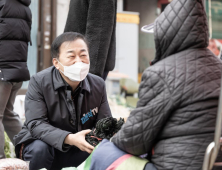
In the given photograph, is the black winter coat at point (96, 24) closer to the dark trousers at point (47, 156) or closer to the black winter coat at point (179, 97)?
the dark trousers at point (47, 156)

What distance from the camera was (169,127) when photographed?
1.46 meters

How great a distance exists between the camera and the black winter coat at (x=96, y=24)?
8.71 ft

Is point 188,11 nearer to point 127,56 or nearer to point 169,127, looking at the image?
point 169,127

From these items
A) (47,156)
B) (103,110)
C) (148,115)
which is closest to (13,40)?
(103,110)

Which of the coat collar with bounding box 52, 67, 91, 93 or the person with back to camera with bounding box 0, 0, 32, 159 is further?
the person with back to camera with bounding box 0, 0, 32, 159

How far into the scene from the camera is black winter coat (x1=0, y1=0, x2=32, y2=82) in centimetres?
275

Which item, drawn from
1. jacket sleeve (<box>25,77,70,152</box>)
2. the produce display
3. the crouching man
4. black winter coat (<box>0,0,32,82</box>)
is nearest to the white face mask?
the crouching man

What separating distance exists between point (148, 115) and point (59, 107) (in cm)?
94

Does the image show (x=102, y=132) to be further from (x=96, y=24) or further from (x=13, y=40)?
(x=13, y=40)

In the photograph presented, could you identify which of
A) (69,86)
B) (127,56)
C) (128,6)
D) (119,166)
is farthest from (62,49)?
(128,6)

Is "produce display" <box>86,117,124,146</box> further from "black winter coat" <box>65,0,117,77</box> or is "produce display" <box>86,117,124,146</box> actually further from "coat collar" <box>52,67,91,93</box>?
"black winter coat" <box>65,0,117,77</box>

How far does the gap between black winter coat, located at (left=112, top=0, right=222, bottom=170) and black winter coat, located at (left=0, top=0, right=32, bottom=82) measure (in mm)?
1536

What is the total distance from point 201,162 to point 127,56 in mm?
8257

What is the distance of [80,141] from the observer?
6.42 ft
